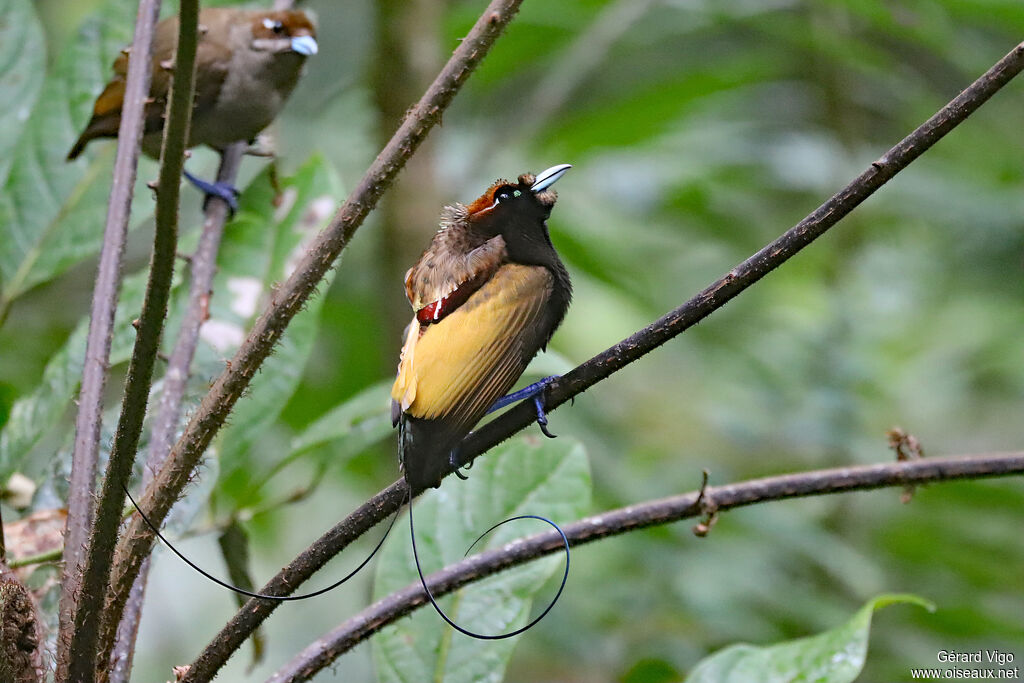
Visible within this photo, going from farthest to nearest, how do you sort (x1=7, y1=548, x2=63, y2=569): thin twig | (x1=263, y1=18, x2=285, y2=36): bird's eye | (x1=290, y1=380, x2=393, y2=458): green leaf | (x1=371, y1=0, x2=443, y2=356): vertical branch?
(x1=371, y1=0, x2=443, y2=356): vertical branch → (x1=263, y1=18, x2=285, y2=36): bird's eye → (x1=290, y1=380, x2=393, y2=458): green leaf → (x1=7, y1=548, x2=63, y2=569): thin twig

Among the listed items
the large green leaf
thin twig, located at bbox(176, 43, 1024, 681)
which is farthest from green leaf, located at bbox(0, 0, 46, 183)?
thin twig, located at bbox(176, 43, 1024, 681)

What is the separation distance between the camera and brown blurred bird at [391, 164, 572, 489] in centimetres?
96

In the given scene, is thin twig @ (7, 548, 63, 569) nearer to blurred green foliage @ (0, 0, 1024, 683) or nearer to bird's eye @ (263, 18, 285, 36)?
blurred green foliage @ (0, 0, 1024, 683)

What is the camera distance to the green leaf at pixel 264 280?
4.77 ft

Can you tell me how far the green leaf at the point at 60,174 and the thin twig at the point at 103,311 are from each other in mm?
494

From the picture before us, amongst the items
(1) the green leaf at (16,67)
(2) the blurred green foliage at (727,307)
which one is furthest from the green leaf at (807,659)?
(1) the green leaf at (16,67)

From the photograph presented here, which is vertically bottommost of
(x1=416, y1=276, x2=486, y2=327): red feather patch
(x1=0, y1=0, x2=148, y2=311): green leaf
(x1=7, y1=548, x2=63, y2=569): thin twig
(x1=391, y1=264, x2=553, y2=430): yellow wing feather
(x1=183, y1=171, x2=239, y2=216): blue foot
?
(x1=391, y1=264, x2=553, y2=430): yellow wing feather

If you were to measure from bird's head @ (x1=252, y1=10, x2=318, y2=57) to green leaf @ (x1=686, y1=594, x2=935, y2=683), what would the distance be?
1.58 metres

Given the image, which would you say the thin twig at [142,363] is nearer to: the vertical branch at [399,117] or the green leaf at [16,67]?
the green leaf at [16,67]

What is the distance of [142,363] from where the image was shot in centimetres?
77

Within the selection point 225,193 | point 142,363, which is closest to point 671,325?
point 142,363

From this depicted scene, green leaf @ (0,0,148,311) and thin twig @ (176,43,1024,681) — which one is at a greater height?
green leaf @ (0,0,148,311)

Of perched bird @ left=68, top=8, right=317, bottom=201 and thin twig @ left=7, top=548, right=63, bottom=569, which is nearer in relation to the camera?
thin twig @ left=7, top=548, right=63, bottom=569

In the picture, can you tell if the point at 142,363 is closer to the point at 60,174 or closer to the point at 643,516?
the point at 643,516
